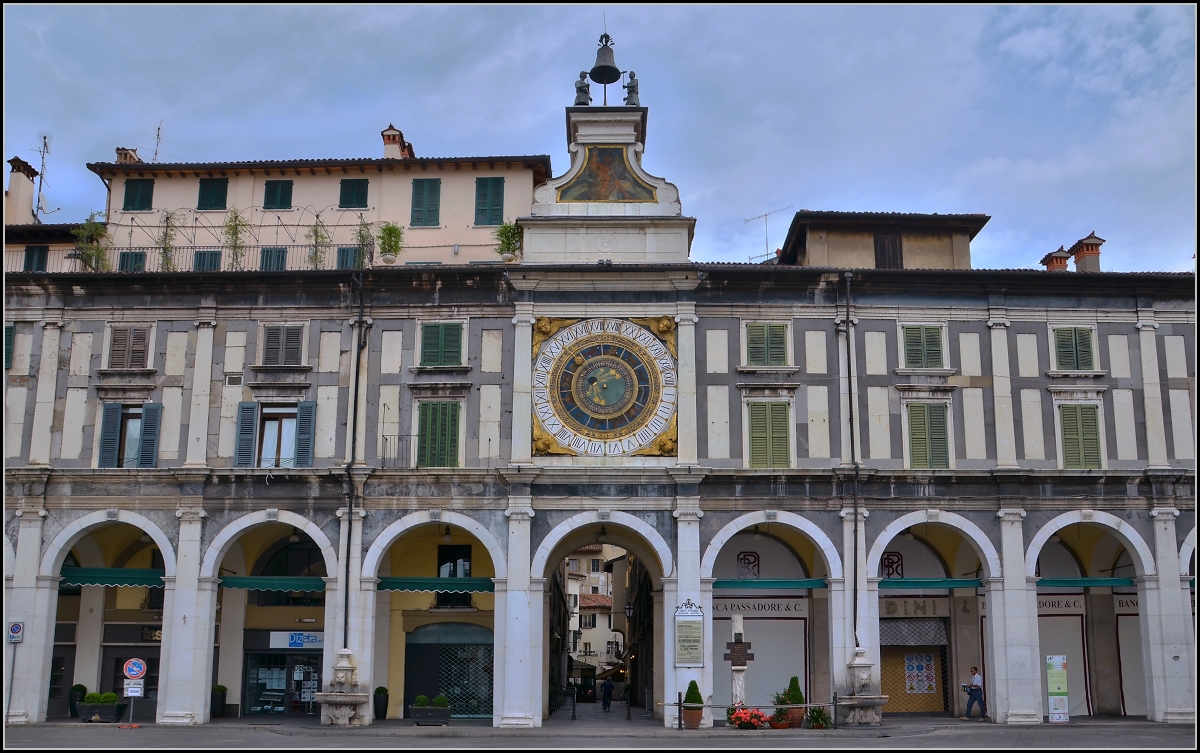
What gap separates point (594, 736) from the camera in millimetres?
31219

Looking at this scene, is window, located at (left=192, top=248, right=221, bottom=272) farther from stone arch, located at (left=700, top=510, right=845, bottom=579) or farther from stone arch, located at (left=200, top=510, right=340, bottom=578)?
stone arch, located at (left=700, top=510, right=845, bottom=579)

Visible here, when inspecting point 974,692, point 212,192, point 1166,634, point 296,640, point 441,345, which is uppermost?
point 212,192

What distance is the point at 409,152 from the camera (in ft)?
146

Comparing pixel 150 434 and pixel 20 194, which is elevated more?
pixel 20 194

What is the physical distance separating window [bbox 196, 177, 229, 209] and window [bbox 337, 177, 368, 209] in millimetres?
4304

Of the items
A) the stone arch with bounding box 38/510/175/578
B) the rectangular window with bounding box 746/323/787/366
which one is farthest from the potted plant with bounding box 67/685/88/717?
the rectangular window with bounding box 746/323/787/366

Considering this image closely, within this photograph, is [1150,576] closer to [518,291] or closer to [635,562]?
[518,291]

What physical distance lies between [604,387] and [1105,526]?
16.0 meters

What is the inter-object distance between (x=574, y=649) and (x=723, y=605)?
55273 millimetres

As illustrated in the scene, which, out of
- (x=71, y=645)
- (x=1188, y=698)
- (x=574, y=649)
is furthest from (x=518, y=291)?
(x=574, y=649)

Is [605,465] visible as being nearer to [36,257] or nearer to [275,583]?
[275,583]

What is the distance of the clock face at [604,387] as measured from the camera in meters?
35.5

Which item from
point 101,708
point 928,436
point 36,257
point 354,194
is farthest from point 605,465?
point 36,257

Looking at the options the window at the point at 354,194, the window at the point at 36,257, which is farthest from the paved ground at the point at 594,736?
the window at the point at 354,194
